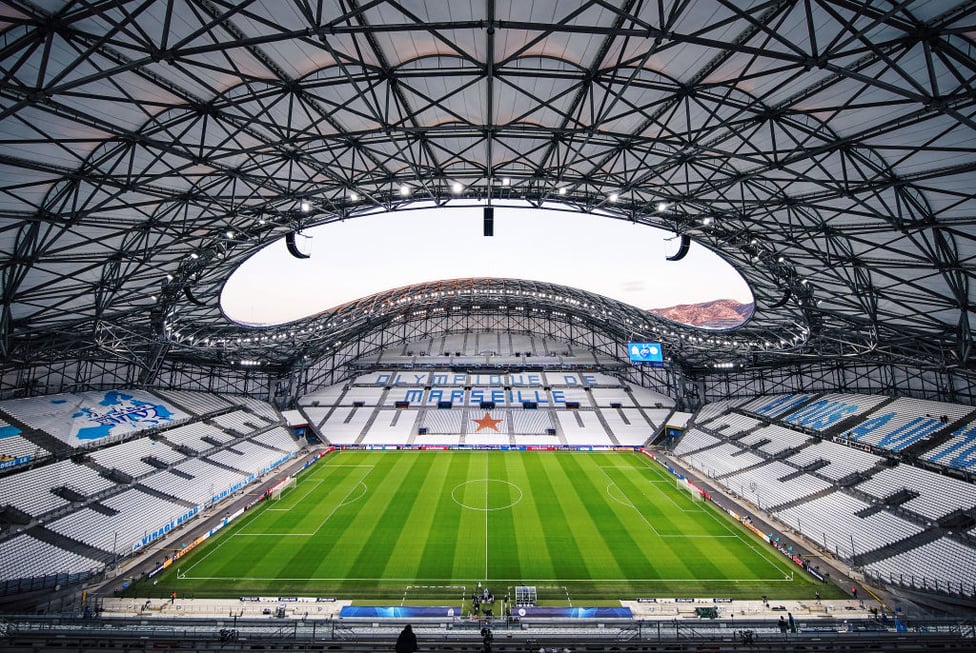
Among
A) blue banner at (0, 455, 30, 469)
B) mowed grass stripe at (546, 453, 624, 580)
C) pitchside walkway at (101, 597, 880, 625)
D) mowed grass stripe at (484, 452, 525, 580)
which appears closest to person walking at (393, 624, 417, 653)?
pitchside walkway at (101, 597, 880, 625)

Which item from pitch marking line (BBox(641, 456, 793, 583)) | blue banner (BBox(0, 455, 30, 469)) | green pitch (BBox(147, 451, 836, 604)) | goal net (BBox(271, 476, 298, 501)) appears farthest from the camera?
goal net (BBox(271, 476, 298, 501))

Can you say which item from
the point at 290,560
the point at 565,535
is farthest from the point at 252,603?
the point at 565,535

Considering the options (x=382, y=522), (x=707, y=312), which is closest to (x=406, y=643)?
(x=382, y=522)

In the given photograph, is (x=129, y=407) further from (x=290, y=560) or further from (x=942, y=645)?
(x=942, y=645)

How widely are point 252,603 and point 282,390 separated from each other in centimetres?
4239

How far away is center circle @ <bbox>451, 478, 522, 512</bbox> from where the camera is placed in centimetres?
3128

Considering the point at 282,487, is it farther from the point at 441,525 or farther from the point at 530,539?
the point at 530,539

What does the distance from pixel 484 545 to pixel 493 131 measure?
22690mm

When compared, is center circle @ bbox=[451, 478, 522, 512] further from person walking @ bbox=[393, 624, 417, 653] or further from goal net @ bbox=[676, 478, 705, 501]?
person walking @ bbox=[393, 624, 417, 653]

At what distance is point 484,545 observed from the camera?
24.9 m

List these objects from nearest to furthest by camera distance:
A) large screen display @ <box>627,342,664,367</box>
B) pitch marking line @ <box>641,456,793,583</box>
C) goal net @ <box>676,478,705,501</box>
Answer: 1. pitch marking line @ <box>641,456,793,583</box>
2. goal net @ <box>676,478,705,501</box>
3. large screen display @ <box>627,342,664,367</box>

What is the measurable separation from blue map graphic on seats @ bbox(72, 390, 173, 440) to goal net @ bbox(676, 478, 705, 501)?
48.5 metres

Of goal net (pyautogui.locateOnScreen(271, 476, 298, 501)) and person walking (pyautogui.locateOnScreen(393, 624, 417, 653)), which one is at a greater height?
person walking (pyautogui.locateOnScreen(393, 624, 417, 653))

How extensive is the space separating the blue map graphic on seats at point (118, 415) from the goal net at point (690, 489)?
48478 mm
